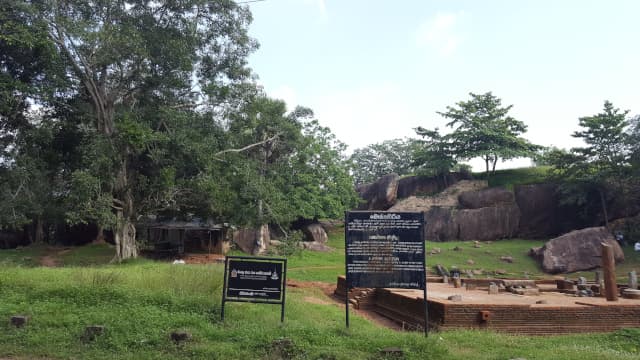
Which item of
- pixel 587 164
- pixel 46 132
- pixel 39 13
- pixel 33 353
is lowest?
pixel 33 353

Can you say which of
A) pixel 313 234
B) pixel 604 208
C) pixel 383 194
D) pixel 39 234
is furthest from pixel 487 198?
pixel 39 234

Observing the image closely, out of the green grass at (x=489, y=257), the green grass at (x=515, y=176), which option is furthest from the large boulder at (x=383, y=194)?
the green grass at (x=489, y=257)

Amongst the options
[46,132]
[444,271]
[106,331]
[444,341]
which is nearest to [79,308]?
[106,331]

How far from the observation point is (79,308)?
28.8ft

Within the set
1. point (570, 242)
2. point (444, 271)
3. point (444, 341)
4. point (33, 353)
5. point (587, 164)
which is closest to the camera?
point (33, 353)

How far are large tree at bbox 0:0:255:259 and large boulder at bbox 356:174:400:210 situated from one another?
24.5m

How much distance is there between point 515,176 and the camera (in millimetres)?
39281

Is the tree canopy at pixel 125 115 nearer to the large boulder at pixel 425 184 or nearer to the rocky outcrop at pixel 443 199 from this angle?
the rocky outcrop at pixel 443 199

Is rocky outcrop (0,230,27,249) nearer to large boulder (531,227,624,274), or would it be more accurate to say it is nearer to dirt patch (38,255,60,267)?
dirt patch (38,255,60,267)

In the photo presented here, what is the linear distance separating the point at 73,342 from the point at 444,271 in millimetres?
19937

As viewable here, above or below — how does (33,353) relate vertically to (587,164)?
below

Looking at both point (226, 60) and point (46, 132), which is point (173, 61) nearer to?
point (226, 60)

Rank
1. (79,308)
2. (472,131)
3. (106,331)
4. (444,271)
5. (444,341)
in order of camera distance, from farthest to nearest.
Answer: (472,131) → (444,271) → (79,308) → (444,341) → (106,331)

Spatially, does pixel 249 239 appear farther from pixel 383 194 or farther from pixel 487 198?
pixel 487 198
